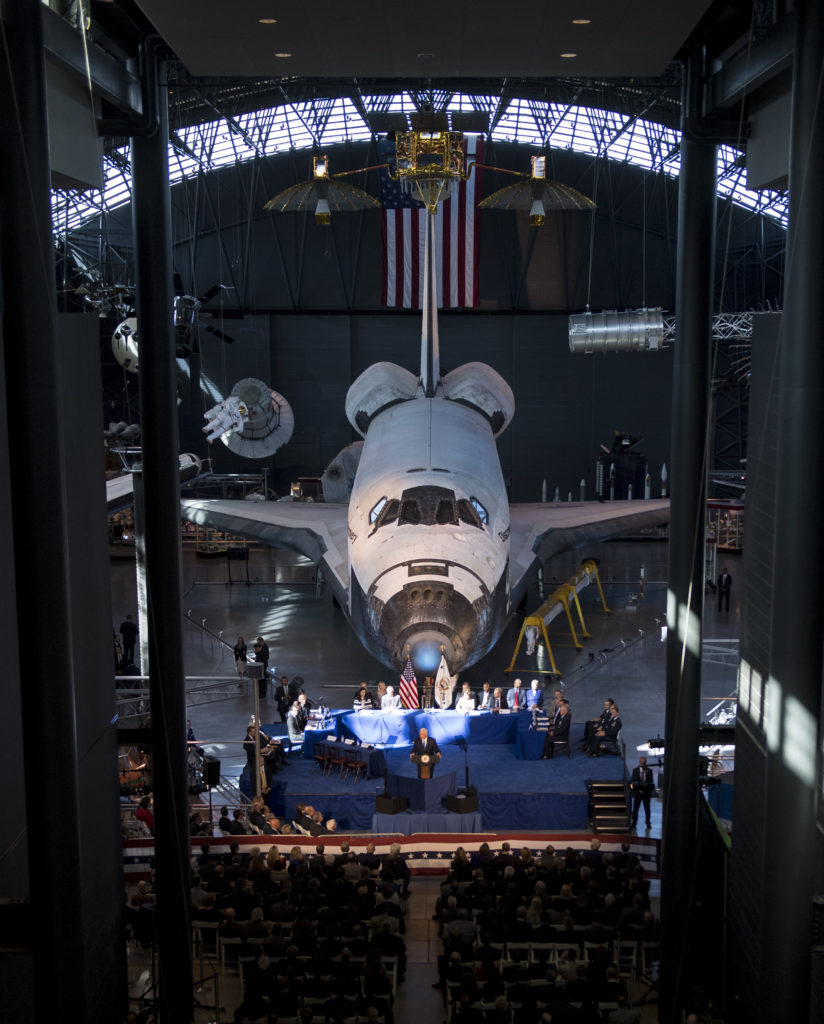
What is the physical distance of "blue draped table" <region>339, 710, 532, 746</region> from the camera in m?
14.0

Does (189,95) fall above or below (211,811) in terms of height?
above

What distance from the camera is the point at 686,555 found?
321 inches

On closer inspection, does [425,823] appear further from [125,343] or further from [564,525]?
[125,343]

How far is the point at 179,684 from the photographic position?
8102 millimetres

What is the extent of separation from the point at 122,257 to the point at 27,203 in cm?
2796

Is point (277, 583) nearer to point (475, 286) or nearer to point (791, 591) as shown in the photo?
point (475, 286)

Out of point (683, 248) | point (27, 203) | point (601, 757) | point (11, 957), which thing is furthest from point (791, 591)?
point (601, 757)

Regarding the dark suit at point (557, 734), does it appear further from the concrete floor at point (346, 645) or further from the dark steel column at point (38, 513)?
the dark steel column at point (38, 513)

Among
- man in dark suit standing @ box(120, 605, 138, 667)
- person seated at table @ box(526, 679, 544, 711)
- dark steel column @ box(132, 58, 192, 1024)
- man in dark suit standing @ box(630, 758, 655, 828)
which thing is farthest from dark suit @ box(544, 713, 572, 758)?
man in dark suit standing @ box(120, 605, 138, 667)

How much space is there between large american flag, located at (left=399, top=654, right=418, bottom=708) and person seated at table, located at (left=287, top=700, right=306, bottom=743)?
55.5 inches

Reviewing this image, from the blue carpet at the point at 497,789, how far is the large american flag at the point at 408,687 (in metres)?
0.82

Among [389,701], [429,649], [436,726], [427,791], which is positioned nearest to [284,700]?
[389,701]

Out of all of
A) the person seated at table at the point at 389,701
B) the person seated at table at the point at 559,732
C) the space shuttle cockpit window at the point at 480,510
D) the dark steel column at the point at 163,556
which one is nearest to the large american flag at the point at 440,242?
the space shuttle cockpit window at the point at 480,510

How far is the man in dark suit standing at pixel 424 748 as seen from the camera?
12.5 m
